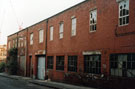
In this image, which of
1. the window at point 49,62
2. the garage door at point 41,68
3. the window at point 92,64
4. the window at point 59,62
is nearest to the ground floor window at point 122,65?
the window at point 92,64

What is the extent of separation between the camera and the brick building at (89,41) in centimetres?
1330

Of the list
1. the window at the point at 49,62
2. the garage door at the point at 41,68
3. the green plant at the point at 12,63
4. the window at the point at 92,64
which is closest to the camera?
the window at the point at 92,64

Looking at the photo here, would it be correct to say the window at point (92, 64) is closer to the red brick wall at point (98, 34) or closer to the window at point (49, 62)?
the red brick wall at point (98, 34)

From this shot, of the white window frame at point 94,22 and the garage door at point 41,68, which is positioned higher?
the white window frame at point 94,22

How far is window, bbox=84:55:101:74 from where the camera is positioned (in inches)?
617

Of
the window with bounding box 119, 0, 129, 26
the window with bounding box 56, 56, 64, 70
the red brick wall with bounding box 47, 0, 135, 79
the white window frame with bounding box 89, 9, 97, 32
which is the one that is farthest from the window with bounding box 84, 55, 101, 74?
the window with bounding box 56, 56, 64, 70

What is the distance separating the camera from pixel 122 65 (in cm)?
1337

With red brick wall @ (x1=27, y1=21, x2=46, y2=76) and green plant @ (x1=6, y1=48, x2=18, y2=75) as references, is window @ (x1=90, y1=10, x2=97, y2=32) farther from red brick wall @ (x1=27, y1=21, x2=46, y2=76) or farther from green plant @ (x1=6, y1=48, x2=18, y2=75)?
green plant @ (x1=6, y1=48, x2=18, y2=75)

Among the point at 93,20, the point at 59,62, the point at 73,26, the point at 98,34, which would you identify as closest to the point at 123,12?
the point at 98,34

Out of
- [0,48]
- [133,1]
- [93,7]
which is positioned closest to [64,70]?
[93,7]

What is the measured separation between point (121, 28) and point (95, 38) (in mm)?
2956

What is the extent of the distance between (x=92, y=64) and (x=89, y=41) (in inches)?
75.6

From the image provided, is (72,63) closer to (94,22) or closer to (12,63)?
(94,22)

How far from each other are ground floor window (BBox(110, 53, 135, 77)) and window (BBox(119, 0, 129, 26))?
220cm
